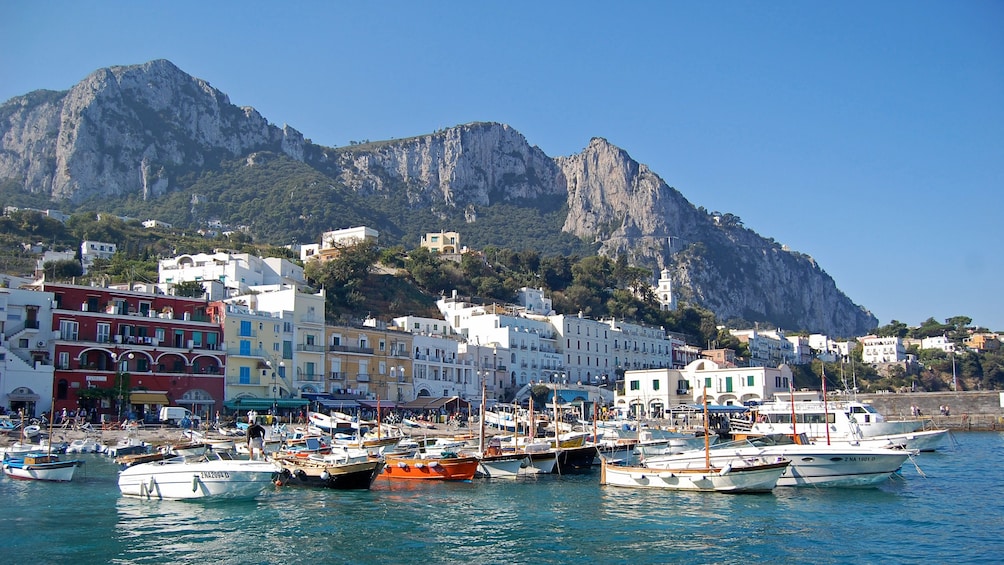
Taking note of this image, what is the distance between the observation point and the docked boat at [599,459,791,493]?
33.3m

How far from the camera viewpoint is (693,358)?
11481 centimetres

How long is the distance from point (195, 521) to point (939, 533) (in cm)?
2274

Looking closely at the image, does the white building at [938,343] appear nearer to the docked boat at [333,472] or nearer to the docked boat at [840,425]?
the docked boat at [840,425]

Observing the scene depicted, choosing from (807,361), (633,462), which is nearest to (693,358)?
(807,361)

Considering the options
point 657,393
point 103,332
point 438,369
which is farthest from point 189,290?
point 657,393

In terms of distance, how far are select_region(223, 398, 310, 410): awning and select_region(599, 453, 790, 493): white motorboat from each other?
33.7m

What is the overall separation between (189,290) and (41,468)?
40.0 m

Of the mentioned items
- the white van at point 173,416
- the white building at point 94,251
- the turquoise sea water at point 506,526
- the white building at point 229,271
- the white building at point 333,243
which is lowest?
the turquoise sea water at point 506,526

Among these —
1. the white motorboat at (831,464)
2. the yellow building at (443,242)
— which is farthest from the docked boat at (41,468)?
the yellow building at (443,242)

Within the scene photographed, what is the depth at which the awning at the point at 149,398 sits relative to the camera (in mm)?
57094

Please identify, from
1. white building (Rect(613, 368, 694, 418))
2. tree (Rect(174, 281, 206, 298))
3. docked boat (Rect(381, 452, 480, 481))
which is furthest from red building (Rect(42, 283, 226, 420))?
white building (Rect(613, 368, 694, 418))

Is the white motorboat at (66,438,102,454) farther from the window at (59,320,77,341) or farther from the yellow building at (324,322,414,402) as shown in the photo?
the yellow building at (324,322,414,402)

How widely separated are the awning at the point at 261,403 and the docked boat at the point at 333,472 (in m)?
26.3

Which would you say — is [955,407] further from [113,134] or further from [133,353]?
[113,134]
